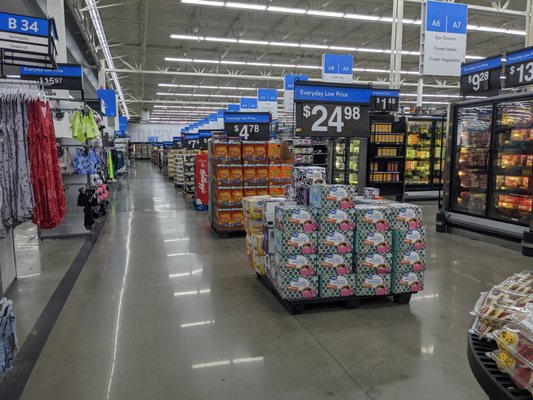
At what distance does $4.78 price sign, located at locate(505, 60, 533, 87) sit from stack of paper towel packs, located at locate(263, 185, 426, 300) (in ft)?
11.4

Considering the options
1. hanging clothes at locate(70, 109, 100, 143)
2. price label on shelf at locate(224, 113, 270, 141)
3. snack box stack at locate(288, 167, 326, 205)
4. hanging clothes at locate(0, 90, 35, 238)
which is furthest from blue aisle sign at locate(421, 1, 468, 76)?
hanging clothes at locate(0, 90, 35, 238)

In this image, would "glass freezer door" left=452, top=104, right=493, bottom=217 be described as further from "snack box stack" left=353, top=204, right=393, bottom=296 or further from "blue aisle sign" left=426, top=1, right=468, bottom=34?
"snack box stack" left=353, top=204, right=393, bottom=296

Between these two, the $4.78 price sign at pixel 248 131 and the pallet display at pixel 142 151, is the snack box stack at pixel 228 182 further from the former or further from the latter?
the pallet display at pixel 142 151

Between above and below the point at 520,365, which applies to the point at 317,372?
below

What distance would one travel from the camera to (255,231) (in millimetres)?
4961

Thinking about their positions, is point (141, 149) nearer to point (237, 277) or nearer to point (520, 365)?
point (237, 277)

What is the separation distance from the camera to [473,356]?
4.06ft

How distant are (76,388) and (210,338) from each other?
1084mm

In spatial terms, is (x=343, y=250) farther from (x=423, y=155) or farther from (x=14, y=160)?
(x=423, y=155)

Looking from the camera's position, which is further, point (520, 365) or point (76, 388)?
point (76, 388)

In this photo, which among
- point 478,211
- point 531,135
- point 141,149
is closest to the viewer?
point 531,135

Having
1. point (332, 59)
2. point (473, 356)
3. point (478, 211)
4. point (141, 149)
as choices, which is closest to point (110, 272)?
point (473, 356)

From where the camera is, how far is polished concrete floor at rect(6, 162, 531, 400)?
2689 millimetres

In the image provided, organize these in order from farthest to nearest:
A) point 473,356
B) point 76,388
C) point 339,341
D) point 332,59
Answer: point 332,59 → point 339,341 → point 76,388 → point 473,356
